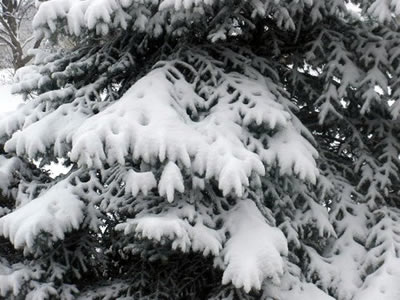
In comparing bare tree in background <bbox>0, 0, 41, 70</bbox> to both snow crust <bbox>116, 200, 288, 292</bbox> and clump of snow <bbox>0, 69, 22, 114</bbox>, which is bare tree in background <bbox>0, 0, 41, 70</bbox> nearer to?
clump of snow <bbox>0, 69, 22, 114</bbox>

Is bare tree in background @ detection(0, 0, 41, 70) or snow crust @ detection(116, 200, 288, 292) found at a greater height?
snow crust @ detection(116, 200, 288, 292)

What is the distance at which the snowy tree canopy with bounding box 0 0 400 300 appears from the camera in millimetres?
2932

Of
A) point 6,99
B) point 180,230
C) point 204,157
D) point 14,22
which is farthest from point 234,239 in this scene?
point 6,99

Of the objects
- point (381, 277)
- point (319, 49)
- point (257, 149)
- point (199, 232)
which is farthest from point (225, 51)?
point (381, 277)

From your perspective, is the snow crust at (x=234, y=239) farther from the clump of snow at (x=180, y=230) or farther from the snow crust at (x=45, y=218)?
the snow crust at (x=45, y=218)

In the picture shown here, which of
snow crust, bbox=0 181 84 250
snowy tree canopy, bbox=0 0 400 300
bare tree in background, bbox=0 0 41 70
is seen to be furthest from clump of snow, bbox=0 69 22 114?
snow crust, bbox=0 181 84 250

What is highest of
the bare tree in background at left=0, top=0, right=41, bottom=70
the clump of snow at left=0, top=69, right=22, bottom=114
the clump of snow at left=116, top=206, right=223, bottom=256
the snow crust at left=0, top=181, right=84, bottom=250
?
the clump of snow at left=116, top=206, right=223, bottom=256

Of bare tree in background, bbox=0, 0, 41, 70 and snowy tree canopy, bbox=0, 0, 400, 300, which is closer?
snowy tree canopy, bbox=0, 0, 400, 300

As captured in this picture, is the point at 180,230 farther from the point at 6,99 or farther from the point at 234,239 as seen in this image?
the point at 6,99

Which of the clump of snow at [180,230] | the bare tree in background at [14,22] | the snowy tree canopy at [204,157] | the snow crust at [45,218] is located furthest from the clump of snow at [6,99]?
the clump of snow at [180,230]

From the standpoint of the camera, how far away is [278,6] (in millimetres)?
3422

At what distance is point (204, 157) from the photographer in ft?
9.46

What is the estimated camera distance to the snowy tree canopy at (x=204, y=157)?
2.93 meters

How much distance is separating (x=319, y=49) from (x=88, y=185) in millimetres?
2172
